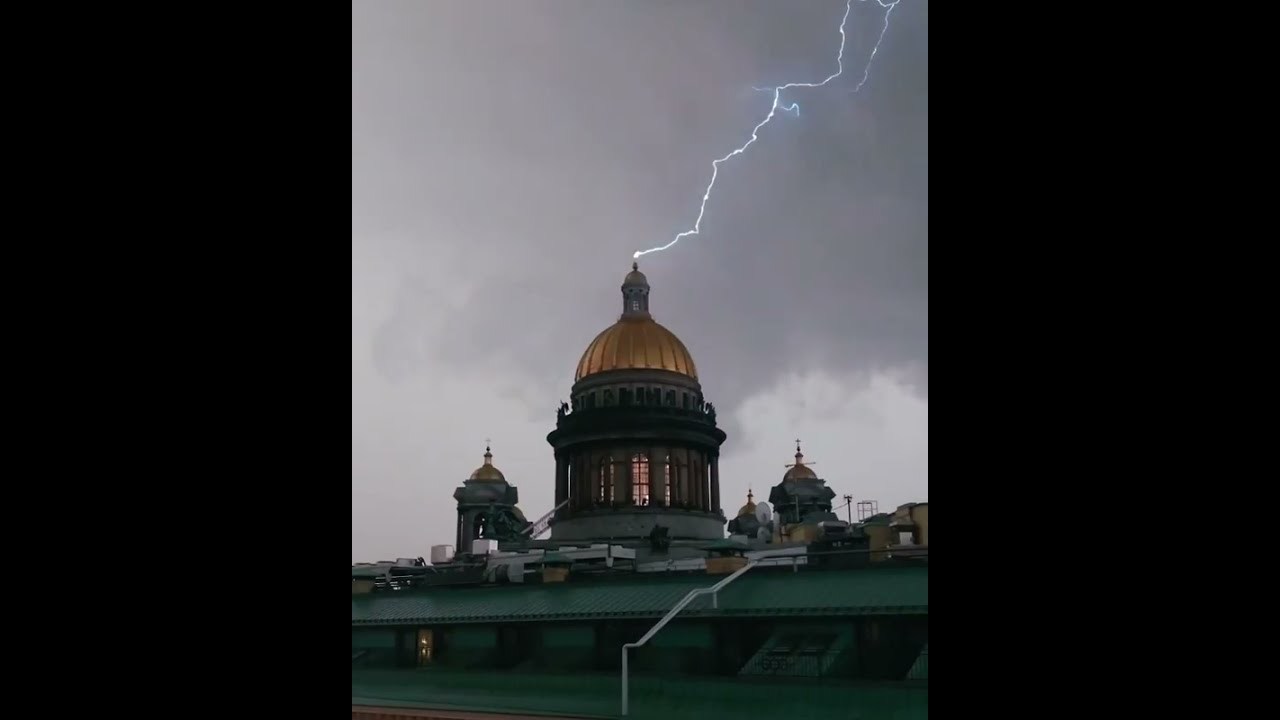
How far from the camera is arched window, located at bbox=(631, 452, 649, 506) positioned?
4816cm

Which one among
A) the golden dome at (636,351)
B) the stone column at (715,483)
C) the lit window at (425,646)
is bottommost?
the lit window at (425,646)

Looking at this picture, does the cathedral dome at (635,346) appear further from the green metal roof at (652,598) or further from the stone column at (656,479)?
the green metal roof at (652,598)

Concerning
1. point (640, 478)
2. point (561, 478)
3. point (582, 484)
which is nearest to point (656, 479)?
point (640, 478)

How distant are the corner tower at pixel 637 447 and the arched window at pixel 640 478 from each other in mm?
47

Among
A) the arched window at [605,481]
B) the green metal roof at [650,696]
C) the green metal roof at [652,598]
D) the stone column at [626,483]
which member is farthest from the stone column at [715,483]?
the green metal roof at [650,696]

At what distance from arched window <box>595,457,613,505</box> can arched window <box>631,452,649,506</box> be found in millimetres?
1049

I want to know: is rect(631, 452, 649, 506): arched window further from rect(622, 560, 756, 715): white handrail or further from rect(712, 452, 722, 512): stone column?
rect(622, 560, 756, 715): white handrail

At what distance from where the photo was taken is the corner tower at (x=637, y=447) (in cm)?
4800

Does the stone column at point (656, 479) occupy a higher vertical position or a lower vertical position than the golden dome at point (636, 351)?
lower

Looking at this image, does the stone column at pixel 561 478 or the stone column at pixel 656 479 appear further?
the stone column at pixel 561 478
